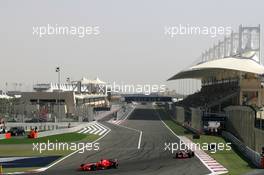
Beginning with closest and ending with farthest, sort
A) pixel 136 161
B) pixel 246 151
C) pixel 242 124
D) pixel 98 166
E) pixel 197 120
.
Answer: pixel 98 166, pixel 136 161, pixel 246 151, pixel 242 124, pixel 197 120

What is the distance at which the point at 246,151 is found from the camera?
43531mm

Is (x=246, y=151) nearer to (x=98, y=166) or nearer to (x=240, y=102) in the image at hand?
(x=98, y=166)

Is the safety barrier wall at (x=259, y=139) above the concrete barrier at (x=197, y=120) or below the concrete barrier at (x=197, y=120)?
above

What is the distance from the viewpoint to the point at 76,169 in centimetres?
3350

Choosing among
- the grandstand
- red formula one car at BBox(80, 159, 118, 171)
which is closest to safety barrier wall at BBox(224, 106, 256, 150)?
the grandstand

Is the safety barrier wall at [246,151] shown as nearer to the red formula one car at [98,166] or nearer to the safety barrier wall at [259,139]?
the safety barrier wall at [259,139]

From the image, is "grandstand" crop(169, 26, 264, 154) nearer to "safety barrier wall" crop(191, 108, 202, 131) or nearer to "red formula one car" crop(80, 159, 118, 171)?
"safety barrier wall" crop(191, 108, 202, 131)

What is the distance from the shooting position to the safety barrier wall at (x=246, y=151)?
3725 cm

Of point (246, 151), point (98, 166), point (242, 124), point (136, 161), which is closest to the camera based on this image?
point (98, 166)

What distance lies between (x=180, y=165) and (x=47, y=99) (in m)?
85.9

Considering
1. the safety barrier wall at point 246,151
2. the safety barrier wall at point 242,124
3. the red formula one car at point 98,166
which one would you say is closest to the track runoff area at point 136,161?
the red formula one car at point 98,166

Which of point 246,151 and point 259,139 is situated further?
point 246,151

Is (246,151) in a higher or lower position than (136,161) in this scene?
lower

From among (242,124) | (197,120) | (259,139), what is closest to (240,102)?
(197,120)
